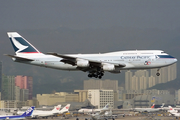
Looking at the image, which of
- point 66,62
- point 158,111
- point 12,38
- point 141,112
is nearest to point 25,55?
point 12,38

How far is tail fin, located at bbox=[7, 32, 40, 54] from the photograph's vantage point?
6589 cm

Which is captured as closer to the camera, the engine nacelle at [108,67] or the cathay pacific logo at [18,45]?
the engine nacelle at [108,67]

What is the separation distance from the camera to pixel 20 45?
Result: 66.5 meters

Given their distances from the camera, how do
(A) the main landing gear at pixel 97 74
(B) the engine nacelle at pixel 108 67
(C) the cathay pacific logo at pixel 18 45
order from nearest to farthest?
1. (B) the engine nacelle at pixel 108 67
2. (A) the main landing gear at pixel 97 74
3. (C) the cathay pacific logo at pixel 18 45

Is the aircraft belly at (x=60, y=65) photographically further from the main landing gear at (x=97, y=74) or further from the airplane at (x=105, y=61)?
the main landing gear at (x=97, y=74)

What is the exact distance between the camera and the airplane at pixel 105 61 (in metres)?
57.6

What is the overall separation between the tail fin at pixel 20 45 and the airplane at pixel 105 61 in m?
1.74

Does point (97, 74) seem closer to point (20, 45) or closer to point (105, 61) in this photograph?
point (105, 61)

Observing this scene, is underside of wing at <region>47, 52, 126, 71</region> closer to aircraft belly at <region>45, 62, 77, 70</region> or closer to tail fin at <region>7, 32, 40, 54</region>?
aircraft belly at <region>45, 62, 77, 70</region>

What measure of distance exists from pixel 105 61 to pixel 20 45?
17885 millimetres

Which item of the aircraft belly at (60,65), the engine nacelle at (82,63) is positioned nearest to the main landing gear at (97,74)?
the aircraft belly at (60,65)

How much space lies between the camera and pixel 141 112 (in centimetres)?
13975

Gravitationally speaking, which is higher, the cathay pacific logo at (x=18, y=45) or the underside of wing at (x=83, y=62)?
the cathay pacific logo at (x=18, y=45)

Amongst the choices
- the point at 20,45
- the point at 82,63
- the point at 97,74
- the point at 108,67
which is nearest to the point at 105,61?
the point at 108,67
